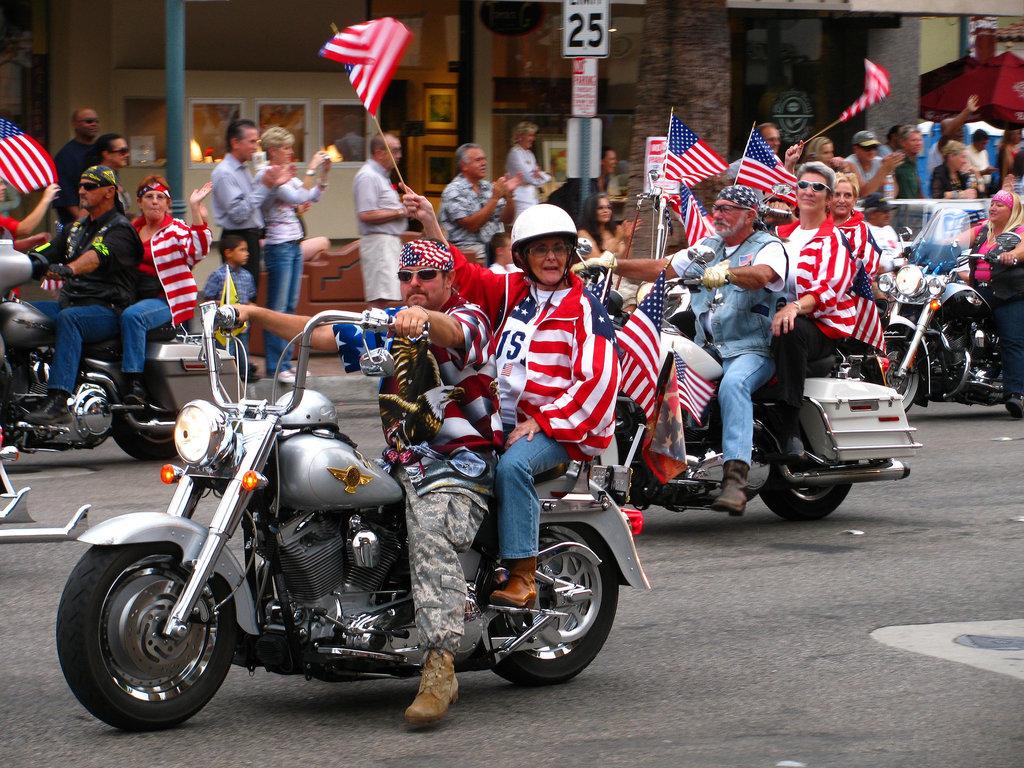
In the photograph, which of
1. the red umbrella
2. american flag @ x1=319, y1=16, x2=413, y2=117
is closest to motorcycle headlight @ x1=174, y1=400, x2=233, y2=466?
american flag @ x1=319, y1=16, x2=413, y2=117

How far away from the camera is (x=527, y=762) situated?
471 centimetres

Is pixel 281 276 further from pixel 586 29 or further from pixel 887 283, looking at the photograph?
pixel 887 283

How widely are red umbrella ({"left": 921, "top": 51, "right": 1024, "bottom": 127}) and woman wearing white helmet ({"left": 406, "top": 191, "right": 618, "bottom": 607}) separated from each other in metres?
16.3

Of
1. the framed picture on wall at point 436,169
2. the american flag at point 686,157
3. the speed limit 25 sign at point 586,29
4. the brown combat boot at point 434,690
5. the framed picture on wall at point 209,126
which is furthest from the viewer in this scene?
the framed picture on wall at point 436,169

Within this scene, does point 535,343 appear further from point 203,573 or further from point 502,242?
point 502,242

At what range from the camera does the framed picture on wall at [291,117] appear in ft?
59.3

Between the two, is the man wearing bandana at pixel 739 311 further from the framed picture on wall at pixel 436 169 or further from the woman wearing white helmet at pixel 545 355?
the framed picture on wall at pixel 436 169

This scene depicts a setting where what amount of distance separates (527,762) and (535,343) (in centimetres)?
150

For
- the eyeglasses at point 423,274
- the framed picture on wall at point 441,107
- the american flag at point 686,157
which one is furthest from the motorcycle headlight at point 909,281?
the framed picture on wall at point 441,107

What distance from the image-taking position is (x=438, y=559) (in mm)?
4949

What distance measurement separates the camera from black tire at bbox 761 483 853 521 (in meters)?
8.82

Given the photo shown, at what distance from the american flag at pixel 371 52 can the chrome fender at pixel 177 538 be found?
14.9 ft

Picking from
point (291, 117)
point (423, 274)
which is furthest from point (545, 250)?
point (291, 117)

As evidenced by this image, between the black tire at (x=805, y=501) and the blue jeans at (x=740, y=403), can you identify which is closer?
the blue jeans at (x=740, y=403)
